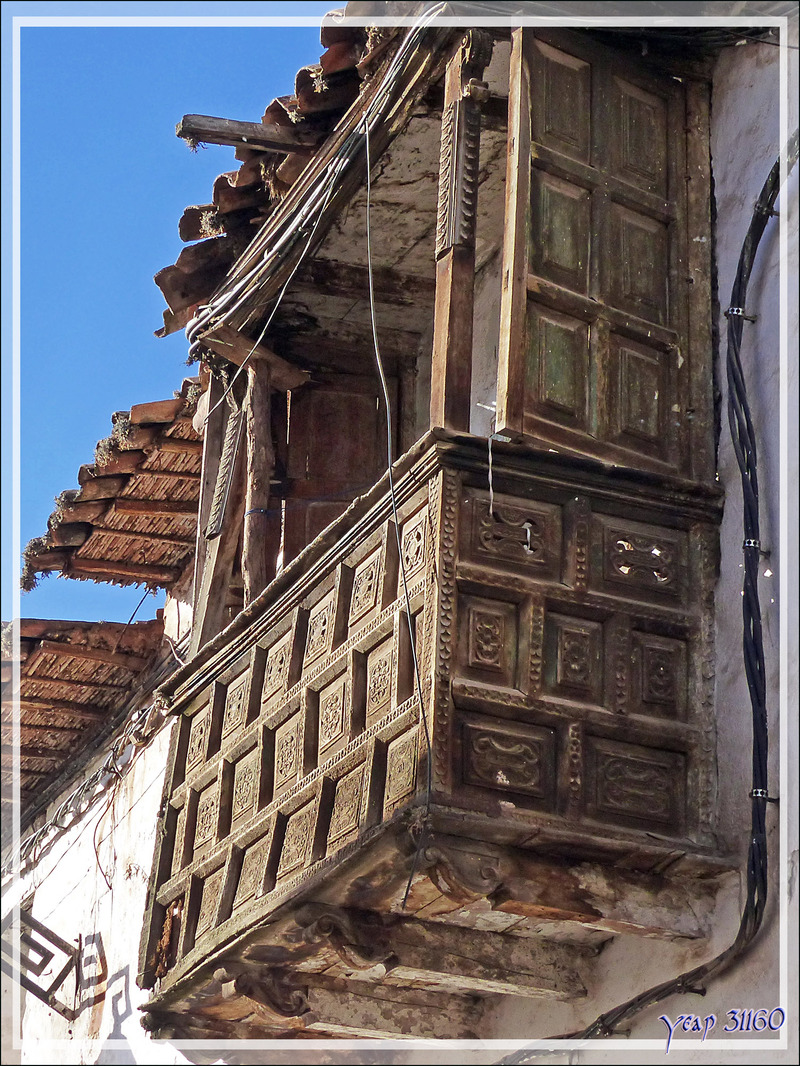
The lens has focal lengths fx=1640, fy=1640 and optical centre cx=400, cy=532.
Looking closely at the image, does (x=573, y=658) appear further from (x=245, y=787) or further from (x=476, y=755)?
(x=245, y=787)

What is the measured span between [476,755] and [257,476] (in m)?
3.28

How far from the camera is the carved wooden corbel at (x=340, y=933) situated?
19.6 feet

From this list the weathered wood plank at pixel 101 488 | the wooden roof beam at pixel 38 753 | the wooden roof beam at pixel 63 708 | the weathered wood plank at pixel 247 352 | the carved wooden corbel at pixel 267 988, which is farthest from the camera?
the wooden roof beam at pixel 38 753

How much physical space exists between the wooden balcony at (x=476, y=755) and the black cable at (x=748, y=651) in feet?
0.69

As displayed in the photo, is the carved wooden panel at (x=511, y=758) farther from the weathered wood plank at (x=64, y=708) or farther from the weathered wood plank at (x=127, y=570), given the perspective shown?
the weathered wood plank at (x=64, y=708)

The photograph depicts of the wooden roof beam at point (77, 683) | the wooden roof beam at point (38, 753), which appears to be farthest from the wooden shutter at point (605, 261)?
the wooden roof beam at point (38, 753)

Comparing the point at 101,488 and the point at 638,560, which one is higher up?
the point at 101,488

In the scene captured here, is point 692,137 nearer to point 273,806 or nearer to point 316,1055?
point 273,806

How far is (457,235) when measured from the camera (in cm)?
646

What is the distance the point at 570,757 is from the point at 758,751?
25.5 inches

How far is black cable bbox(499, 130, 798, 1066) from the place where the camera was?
5.56m

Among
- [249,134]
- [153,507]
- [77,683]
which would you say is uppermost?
[249,134]

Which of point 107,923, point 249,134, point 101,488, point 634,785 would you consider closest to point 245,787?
point 634,785

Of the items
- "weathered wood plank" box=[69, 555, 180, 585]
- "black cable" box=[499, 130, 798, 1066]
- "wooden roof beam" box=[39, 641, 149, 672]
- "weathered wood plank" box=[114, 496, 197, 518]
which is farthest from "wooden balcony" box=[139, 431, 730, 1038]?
"weathered wood plank" box=[69, 555, 180, 585]
